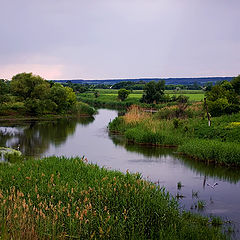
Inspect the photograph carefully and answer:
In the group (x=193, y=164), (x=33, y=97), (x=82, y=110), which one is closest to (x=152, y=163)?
(x=193, y=164)

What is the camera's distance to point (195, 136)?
2219 centimetres

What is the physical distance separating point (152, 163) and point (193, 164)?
6.62ft

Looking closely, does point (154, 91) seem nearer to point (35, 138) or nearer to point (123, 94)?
point (123, 94)

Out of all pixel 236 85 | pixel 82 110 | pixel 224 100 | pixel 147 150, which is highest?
pixel 236 85

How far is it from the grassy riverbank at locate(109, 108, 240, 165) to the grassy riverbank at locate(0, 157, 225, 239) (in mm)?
8433

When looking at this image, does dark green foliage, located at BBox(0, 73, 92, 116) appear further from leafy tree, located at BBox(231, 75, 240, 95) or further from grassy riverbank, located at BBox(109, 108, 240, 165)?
leafy tree, located at BBox(231, 75, 240, 95)

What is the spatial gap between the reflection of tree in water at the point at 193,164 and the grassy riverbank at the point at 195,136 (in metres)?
0.53

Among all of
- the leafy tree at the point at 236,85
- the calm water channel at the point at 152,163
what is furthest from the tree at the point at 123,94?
the calm water channel at the point at 152,163

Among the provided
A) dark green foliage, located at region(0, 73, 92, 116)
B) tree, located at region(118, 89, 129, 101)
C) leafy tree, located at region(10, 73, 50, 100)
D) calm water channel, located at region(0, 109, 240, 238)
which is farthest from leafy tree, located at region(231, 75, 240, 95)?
tree, located at region(118, 89, 129, 101)

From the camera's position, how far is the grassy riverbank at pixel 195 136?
57.2 feet

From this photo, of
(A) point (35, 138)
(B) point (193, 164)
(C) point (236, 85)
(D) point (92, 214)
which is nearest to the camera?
(D) point (92, 214)

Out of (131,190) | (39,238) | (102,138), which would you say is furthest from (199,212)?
(102,138)

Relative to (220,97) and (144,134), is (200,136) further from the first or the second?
(220,97)

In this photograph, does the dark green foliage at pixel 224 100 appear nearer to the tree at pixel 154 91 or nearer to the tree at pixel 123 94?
the tree at pixel 154 91
